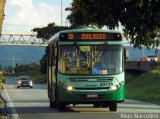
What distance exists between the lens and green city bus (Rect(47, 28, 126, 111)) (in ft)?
83.9

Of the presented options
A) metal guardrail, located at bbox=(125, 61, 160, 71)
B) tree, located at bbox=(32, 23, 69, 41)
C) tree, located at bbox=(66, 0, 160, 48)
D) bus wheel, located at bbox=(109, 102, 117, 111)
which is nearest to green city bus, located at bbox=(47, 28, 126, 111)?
bus wheel, located at bbox=(109, 102, 117, 111)

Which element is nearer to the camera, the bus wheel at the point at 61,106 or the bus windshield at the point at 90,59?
the bus windshield at the point at 90,59

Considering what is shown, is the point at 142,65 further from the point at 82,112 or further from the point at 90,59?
the point at 90,59

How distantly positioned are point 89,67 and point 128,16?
3817 millimetres

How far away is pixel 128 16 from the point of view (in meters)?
Result: 22.5

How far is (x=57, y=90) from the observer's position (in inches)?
1028

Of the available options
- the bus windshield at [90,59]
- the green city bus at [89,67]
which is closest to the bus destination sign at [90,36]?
the green city bus at [89,67]

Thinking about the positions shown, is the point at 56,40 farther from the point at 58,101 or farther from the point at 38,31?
the point at 38,31

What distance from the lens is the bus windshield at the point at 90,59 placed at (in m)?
25.7

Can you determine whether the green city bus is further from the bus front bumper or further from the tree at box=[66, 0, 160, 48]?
the tree at box=[66, 0, 160, 48]

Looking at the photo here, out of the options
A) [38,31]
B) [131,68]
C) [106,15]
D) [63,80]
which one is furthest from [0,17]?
[38,31]

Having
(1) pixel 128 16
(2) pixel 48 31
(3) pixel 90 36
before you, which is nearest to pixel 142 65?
(2) pixel 48 31

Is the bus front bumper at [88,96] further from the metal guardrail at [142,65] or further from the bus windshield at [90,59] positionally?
the metal guardrail at [142,65]

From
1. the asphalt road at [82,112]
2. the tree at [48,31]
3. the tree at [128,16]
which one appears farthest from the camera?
the tree at [48,31]
